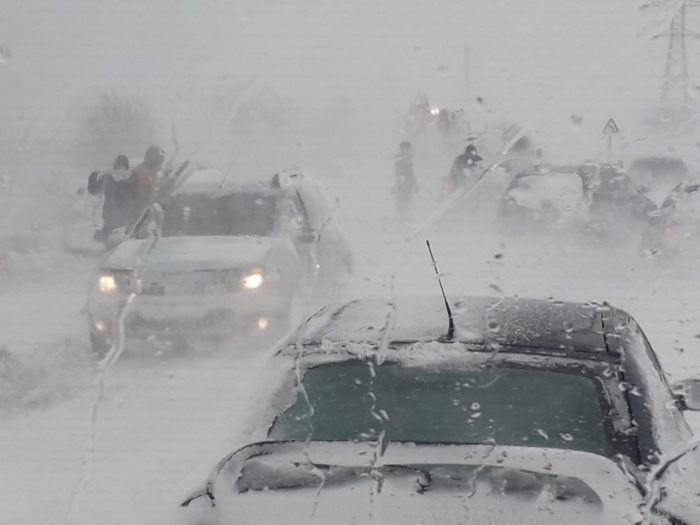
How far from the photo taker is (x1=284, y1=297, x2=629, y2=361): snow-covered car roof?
222 cm

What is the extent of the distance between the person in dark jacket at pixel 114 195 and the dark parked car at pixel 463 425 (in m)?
4.68

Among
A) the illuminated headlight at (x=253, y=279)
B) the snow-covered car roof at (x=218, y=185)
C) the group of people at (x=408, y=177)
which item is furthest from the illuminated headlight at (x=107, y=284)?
the group of people at (x=408, y=177)

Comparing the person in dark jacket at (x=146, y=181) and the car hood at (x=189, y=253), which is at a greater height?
the person in dark jacket at (x=146, y=181)

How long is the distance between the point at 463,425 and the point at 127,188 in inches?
230

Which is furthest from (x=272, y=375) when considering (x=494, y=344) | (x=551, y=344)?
(x=551, y=344)

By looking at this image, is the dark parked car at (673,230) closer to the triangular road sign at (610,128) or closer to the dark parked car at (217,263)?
the triangular road sign at (610,128)

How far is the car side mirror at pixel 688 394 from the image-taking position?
7.52ft

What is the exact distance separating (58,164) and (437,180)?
534 centimetres

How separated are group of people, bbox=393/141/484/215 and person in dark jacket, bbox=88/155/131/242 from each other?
234cm

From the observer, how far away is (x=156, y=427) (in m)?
4.08

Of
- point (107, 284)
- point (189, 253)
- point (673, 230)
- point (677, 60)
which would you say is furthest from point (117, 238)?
point (673, 230)

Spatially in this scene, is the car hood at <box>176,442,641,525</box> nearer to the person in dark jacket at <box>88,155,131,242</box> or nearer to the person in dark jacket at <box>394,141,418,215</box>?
the person in dark jacket at <box>88,155,131,242</box>

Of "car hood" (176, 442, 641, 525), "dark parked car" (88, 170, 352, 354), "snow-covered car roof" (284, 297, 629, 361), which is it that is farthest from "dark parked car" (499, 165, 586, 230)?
"car hood" (176, 442, 641, 525)

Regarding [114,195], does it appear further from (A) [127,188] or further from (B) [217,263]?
(B) [217,263]
